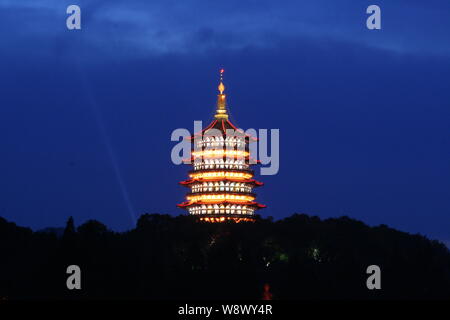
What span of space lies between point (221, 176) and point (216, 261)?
20.5 m

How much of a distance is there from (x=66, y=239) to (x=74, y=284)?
818 centimetres

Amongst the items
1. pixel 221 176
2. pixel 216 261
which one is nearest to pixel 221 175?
pixel 221 176

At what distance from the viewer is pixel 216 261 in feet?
588

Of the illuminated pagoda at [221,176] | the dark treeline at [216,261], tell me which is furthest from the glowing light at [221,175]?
the dark treeline at [216,261]

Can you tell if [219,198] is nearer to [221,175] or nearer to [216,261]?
[221,175]

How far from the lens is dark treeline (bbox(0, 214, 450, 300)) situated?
16988cm

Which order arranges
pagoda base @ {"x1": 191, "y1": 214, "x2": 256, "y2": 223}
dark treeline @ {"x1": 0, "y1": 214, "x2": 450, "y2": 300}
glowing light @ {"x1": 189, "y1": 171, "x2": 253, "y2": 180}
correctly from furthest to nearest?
glowing light @ {"x1": 189, "y1": 171, "x2": 253, "y2": 180}
pagoda base @ {"x1": 191, "y1": 214, "x2": 256, "y2": 223}
dark treeline @ {"x1": 0, "y1": 214, "x2": 450, "y2": 300}

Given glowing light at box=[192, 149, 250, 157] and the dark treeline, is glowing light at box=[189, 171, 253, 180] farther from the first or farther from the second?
the dark treeline

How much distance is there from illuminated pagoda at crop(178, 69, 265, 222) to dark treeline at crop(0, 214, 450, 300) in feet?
10.5

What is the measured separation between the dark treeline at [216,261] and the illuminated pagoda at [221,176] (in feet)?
10.5

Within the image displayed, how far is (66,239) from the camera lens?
569ft

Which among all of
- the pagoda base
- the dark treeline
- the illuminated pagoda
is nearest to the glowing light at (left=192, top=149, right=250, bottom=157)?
the illuminated pagoda
